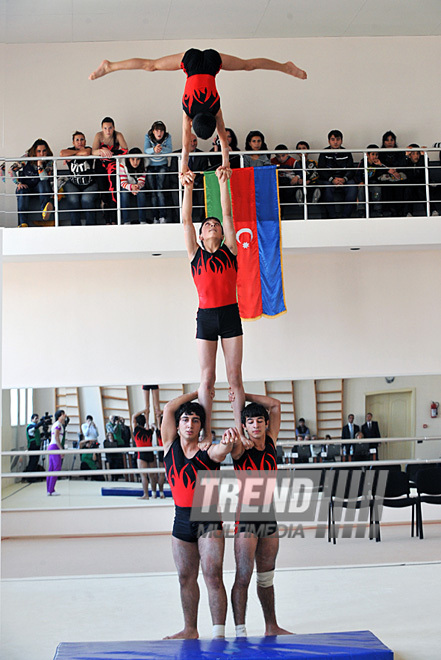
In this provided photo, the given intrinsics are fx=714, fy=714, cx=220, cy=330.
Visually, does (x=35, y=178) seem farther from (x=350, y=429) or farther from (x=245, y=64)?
(x=350, y=429)

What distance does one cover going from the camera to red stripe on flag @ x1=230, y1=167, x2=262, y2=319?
6152 millimetres

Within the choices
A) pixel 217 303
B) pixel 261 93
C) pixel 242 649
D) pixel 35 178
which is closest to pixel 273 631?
pixel 242 649

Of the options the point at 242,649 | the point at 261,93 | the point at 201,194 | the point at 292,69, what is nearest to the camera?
the point at 242,649

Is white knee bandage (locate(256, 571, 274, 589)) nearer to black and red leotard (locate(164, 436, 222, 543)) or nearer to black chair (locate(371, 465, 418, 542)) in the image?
black and red leotard (locate(164, 436, 222, 543))

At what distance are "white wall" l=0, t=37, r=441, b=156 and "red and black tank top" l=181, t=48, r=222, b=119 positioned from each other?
357cm

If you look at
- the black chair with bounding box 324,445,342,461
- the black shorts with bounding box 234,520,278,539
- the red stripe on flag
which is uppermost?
the red stripe on flag

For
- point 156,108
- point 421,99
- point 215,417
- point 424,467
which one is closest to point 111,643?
point 215,417

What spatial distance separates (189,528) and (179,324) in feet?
11.7

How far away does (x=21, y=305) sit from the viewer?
6926mm

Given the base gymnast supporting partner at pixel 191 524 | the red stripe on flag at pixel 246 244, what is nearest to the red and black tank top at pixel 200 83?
the base gymnast supporting partner at pixel 191 524

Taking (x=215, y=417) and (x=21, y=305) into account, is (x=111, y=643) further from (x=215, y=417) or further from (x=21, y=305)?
(x=21, y=305)

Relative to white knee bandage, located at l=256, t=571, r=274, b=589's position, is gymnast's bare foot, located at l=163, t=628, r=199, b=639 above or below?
below

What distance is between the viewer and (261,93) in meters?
7.22

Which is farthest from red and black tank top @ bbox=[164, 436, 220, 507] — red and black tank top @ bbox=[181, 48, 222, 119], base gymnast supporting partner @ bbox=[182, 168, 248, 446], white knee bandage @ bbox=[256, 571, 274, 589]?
red and black tank top @ bbox=[181, 48, 222, 119]
